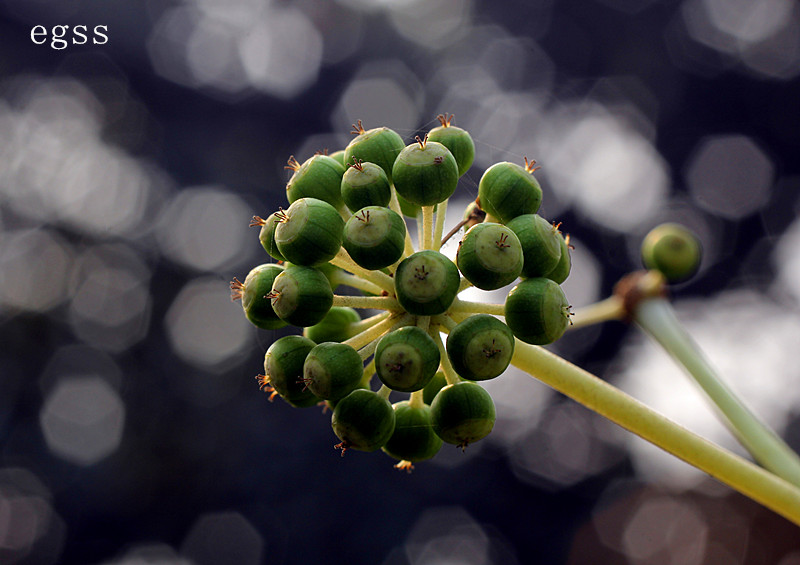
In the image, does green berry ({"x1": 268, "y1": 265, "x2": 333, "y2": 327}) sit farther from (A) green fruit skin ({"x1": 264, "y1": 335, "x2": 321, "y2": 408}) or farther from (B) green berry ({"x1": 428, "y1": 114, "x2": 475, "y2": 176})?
(B) green berry ({"x1": 428, "y1": 114, "x2": 475, "y2": 176})

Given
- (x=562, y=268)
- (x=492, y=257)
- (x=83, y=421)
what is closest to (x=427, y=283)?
(x=492, y=257)

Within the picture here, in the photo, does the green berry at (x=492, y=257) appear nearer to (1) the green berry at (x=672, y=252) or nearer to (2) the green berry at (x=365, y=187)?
(2) the green berry at (x=365, y=187)

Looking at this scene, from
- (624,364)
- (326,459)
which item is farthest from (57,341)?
(624,364)

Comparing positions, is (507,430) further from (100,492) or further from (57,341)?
(57,341)

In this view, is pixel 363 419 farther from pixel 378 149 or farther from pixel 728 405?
pixel 728 405

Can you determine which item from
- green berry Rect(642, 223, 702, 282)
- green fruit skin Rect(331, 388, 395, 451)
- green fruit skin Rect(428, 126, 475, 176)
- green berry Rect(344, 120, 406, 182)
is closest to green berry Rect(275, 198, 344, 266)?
green berry Rect(344, 120, 406, 182)

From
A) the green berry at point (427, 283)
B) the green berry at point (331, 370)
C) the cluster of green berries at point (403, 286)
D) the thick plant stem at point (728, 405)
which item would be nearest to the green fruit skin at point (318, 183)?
the cluster of green berries at point (403, 286)

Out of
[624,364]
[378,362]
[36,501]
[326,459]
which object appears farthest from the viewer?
[624,364]
